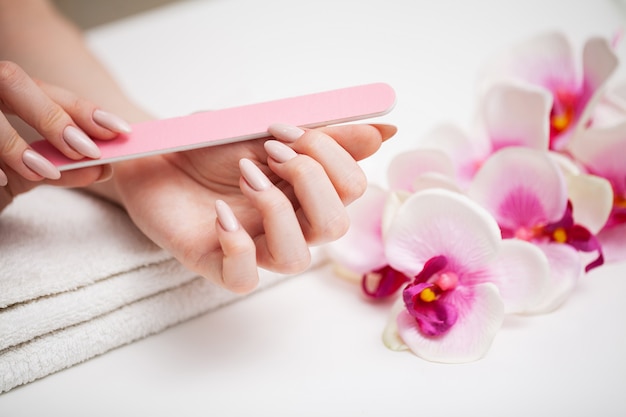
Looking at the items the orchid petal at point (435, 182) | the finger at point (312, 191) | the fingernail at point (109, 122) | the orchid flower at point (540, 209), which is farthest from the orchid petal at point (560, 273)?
the fingernail at point (109, 122)

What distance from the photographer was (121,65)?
1.05 m

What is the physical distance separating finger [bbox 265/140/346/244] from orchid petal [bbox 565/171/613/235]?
9.6 inches

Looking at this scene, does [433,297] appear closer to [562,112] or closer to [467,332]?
[467,332]

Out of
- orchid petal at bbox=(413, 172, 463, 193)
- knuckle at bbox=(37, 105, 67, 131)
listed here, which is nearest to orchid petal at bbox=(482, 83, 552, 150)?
orchid petal at bbox=(413, 172, 463, 193)

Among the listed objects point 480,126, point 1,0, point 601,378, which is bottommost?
point 601,378

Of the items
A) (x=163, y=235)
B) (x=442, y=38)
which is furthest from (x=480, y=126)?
(x=442, y=38)

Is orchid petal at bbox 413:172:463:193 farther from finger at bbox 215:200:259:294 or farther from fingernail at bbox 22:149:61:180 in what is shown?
fingernail at bbox 22:149:61:180

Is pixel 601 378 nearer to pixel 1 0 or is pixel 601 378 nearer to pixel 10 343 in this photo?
pixel 10 343

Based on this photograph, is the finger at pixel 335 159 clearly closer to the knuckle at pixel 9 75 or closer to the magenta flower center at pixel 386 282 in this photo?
the magenta flower center at pixel 386 282

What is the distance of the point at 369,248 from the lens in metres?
0.57

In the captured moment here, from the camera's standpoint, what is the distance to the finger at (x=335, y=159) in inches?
17.5

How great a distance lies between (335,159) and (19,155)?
0.27 metres

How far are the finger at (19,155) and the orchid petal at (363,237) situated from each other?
0.89 ft

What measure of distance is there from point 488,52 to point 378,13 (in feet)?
0.82
